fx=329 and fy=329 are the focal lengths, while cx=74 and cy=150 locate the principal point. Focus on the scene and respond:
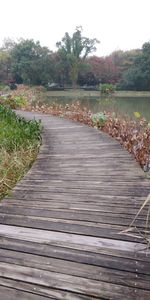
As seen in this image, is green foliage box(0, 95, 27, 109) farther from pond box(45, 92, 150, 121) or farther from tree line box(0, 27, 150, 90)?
tree line box(0, 27, 150, 90)

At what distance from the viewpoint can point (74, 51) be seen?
42.3 metres

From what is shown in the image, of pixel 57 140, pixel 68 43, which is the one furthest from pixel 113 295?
pixel 68 43

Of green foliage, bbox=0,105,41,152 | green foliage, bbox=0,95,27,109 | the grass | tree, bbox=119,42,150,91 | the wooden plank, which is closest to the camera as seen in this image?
the wooden plank

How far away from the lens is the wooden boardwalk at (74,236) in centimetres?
168

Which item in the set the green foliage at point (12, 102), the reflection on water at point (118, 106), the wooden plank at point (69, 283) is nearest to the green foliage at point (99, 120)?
the reflection on water at point (118, 106)

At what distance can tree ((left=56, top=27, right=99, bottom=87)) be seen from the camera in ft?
134

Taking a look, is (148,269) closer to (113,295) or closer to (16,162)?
(113,295)

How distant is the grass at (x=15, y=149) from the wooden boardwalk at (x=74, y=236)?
9.0 inches

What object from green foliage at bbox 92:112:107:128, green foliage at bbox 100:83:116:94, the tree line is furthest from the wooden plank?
the tree line

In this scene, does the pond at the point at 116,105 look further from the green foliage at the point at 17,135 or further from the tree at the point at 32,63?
the tree at the point at 32,63

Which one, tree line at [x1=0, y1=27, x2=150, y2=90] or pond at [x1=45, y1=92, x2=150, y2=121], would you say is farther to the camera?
tree line at [x1=0, y1=27, x2=150, y2=90]

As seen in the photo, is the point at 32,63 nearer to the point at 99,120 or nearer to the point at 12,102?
the point at 12,102

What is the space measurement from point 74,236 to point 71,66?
1603 inches

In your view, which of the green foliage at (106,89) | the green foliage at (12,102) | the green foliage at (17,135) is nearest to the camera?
the green foliage at (17,135)
